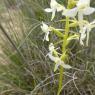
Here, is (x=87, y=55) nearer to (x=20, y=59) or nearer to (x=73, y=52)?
(x=73, y=52)

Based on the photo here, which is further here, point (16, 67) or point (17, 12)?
point (17, 12)

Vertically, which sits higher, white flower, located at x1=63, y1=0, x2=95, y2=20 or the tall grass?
white flower, located at x1=63, y1=0, x2=95, y2=20

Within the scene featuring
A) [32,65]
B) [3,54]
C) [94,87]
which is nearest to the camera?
[94,87]

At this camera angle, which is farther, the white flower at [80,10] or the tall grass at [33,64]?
the tall grass at [33,64]

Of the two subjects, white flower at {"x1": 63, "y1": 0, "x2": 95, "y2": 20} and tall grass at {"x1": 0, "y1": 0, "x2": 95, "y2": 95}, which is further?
tall grass at {"x1": 0, "y1": 0, "x2": 95, "y2": 95}

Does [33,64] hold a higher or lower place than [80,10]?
lower

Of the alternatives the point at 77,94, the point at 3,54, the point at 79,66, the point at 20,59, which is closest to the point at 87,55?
the point at 79,66

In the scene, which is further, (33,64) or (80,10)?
(33,64)

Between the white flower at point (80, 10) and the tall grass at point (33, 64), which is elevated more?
the white flower at point (80, 10)
